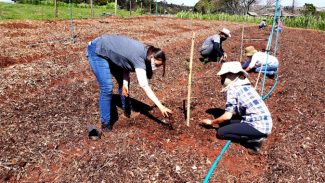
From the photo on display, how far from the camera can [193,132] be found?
186 inches

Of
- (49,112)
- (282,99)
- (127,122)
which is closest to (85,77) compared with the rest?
(49,112)

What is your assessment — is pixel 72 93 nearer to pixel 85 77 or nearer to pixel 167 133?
pixel 85 77

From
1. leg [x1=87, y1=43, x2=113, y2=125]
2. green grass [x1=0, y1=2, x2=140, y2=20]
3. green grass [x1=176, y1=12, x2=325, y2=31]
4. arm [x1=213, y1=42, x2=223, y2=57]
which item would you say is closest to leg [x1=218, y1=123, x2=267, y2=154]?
leg [x1=87, y1=43, x2=113, y2=125]

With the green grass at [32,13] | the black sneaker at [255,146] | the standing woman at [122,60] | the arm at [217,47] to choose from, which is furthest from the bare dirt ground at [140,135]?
the green grass at [32,13]

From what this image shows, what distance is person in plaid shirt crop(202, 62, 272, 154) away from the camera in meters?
3.94

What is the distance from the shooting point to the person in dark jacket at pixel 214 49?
938 centimetres

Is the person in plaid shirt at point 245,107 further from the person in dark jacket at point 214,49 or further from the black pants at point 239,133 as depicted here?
the person in dark jacket at point 214,49

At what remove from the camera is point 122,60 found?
3.93 m

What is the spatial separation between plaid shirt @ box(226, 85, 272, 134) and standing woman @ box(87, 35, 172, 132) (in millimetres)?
979

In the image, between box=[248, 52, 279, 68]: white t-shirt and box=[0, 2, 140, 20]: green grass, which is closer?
box=[248, 52, 279, 68]: white t-shirt

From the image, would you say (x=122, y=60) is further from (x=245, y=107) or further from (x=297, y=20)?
(x=297, y=20)

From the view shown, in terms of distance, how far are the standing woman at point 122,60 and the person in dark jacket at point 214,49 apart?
5.73 meters

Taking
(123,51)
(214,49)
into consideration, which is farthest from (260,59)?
(123,51)

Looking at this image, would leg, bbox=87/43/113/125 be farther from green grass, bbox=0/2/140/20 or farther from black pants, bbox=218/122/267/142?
green grass, bbox=0/2/140/20
